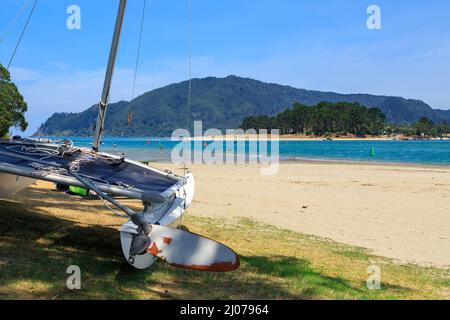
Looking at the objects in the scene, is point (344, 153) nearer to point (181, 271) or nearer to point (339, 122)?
point (181, 271)

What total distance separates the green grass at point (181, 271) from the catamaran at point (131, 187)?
0.42m

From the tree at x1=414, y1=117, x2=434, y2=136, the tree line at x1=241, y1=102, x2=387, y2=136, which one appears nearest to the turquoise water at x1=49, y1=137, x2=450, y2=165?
the tree line at x1=241, y1=102, x2=387, y2=136

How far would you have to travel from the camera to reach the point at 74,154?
7844mm

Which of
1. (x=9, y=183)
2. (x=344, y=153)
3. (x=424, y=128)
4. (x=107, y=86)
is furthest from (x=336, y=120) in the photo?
(x=9, y=183)

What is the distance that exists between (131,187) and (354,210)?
8.96 metres

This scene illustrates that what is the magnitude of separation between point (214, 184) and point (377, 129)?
16267 cm

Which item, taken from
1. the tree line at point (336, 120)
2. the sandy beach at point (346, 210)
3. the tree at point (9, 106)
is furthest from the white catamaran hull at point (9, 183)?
the tree line at point (336, 120)

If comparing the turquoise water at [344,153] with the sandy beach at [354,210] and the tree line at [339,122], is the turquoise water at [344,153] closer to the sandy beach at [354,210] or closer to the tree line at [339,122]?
the sandy beach at [354,210]

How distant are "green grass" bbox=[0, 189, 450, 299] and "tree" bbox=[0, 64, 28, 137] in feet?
89.1

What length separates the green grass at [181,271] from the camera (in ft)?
16.9

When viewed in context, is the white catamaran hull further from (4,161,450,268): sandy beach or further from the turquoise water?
the turquoise water

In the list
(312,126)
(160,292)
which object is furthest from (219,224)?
(312,126)

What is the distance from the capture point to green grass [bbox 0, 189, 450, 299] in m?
5.15

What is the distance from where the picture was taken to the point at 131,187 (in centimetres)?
619
